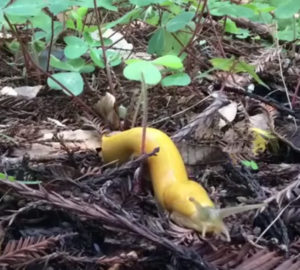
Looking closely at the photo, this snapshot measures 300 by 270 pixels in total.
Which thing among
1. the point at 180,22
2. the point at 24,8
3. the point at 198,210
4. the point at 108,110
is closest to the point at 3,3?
the point at 24,8

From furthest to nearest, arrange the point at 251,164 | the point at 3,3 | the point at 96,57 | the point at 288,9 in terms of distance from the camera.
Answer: the point at 288,9, the point at 96,57, the point at 3,3, the point at 251,164

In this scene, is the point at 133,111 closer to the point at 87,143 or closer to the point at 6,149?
the point at 87,143

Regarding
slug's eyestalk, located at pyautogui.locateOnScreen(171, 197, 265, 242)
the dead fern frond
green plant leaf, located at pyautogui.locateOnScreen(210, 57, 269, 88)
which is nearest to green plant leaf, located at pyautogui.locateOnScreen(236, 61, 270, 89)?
green plant leaf, located at pyautogui.locateOnScreen(210, 57, 269, 88)

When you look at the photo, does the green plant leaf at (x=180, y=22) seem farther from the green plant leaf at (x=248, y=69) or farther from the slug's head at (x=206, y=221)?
the slug's head at (x=206, y=221)

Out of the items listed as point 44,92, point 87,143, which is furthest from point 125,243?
point 44,92

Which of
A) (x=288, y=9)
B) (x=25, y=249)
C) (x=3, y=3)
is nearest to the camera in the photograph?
(x=25, y=249)

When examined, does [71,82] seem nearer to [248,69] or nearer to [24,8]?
[24,8]
